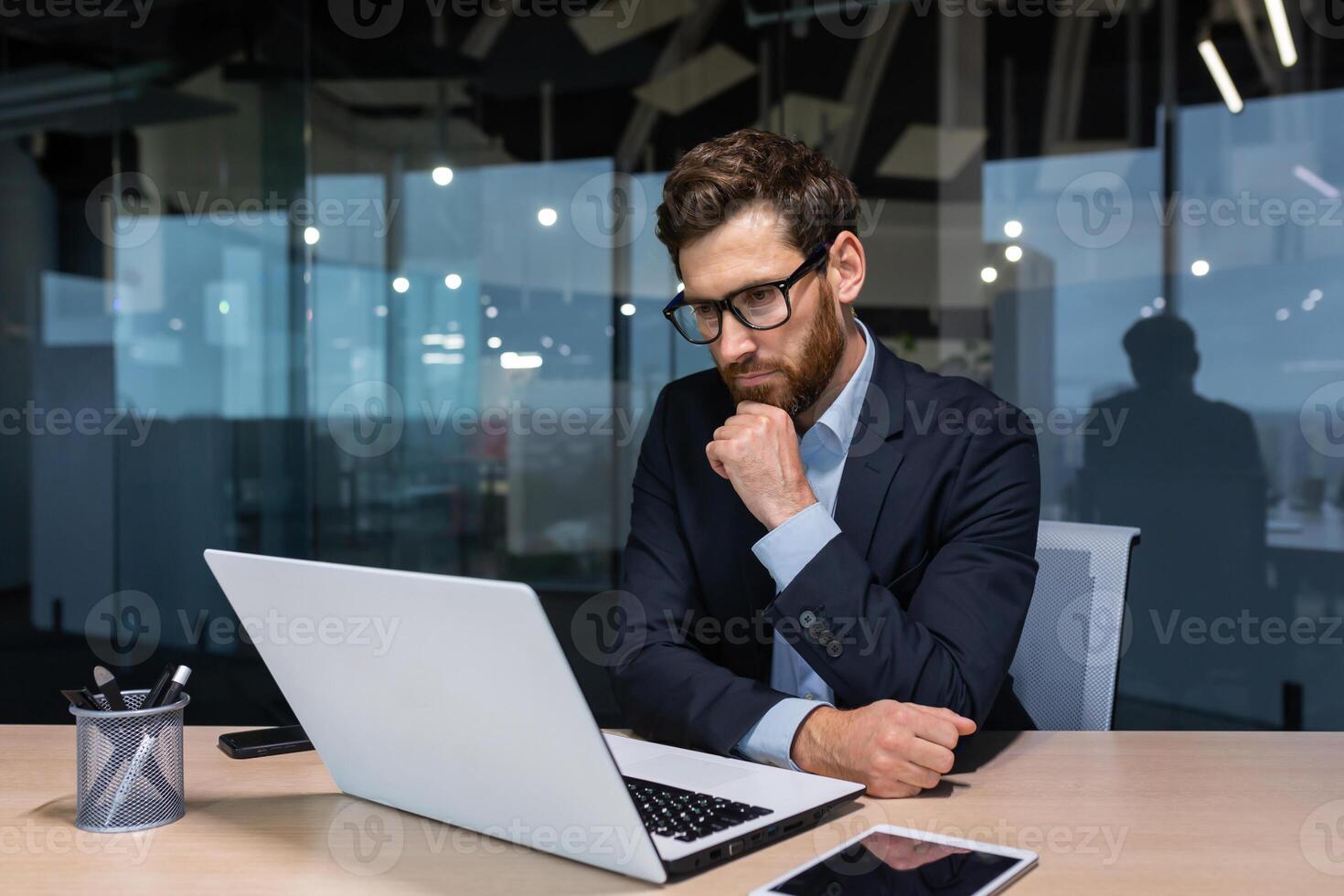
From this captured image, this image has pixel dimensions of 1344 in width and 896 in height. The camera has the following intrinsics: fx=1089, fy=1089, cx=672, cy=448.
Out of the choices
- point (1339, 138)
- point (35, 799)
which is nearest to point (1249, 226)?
point (1339, 138)

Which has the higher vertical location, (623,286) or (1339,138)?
(1339,138)

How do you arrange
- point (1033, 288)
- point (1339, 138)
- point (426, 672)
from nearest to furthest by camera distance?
point (426, 672) < point (1339, 138) < point (1033, 288)

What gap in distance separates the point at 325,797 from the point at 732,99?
134 inches

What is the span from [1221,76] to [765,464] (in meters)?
3.04

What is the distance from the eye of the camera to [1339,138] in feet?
11.7

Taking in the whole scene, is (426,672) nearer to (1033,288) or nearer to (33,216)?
(1033,288)
